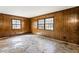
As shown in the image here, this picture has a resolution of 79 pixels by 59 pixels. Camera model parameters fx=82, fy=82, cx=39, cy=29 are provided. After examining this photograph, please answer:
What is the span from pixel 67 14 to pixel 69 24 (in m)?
0.76

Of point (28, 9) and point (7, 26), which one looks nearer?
point (28, 9)

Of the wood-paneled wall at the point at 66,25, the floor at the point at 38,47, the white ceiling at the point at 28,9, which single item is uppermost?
the white ceiling at the point at 28,9

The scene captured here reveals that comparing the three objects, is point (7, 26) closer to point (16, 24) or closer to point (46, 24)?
point (16, 24)

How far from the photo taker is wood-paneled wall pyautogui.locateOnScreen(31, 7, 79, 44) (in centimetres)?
531

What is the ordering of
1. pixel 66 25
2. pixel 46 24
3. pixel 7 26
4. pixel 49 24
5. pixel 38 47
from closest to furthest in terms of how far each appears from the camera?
pixel 38 47, pixel 66 25, pixel 49 24, pixel 7 26, pixel 46 24

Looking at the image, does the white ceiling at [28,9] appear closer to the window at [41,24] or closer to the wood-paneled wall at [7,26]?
the wood-paneled wall at [7,26]

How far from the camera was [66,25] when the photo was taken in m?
6.00

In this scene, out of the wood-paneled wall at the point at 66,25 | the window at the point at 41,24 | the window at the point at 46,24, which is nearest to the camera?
the wood-paneled wall at the point at 66,25

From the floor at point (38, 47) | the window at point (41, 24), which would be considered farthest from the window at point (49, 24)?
the floor at point (38, 47)

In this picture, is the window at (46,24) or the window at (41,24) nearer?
the window at (46,24)

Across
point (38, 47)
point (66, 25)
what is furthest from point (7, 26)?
point (66, 25)

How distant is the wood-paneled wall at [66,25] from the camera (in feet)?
17.4

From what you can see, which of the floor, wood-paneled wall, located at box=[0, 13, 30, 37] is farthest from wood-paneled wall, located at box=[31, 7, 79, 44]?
wood-paneled wall, located at box=[0, 13, 30, 37]
